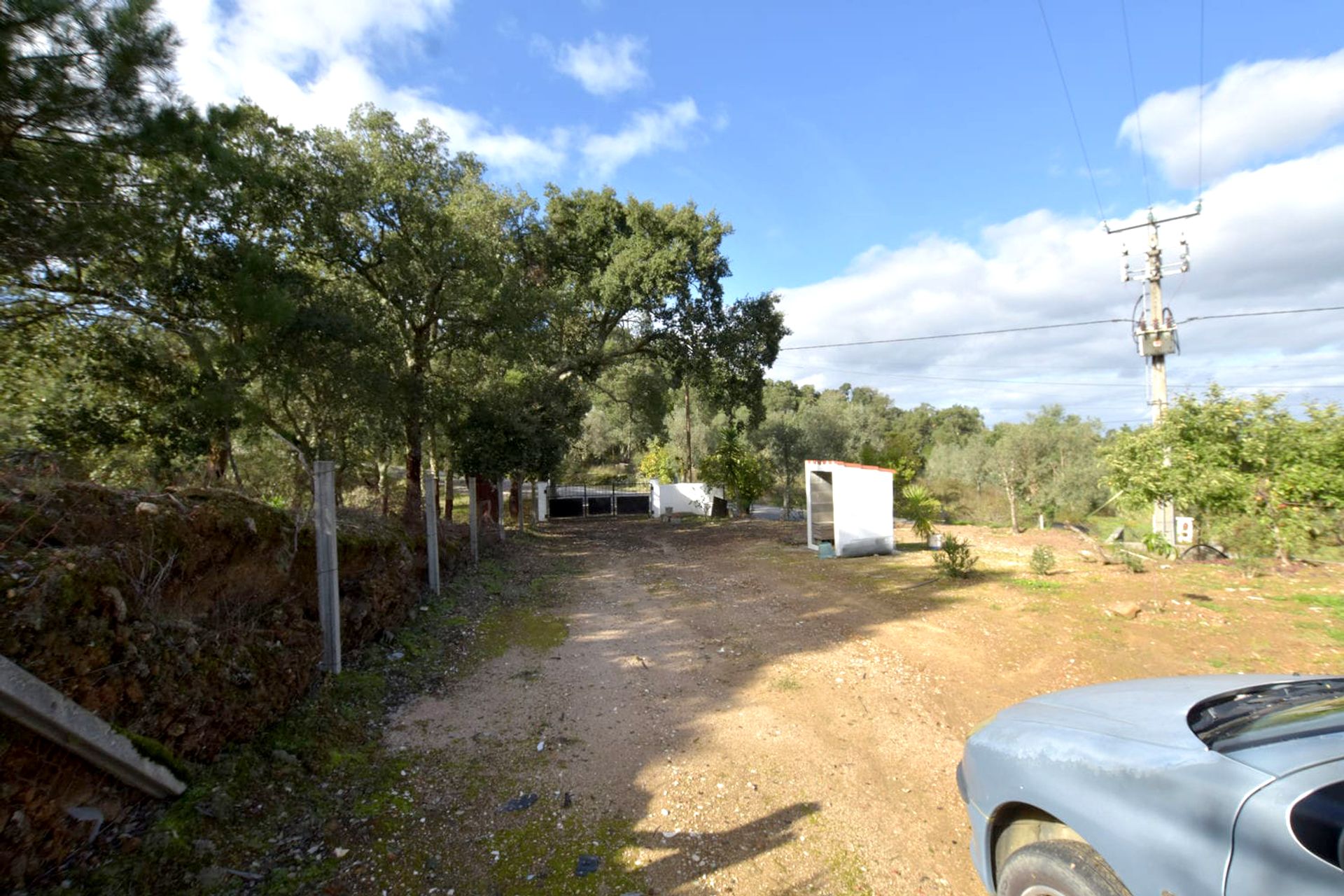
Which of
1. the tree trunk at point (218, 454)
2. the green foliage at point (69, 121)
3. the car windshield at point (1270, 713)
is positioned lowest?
the car windshield at point (1270, 713)

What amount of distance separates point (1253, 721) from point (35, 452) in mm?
6748

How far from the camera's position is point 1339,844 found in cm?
143

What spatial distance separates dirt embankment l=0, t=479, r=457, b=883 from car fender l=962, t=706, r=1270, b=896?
3.75 meters

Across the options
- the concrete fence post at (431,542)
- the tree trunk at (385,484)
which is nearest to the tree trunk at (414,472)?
the tree trunk at (385,484)

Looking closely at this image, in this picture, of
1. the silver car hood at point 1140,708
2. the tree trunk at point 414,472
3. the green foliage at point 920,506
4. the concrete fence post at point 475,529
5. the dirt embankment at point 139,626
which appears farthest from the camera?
the green foliage at point 920,506

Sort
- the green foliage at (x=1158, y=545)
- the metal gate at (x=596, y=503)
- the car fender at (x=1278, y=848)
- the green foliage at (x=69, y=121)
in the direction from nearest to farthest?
the car fender at (x=1278, y=848), the green foliage at (x=69, y=121), the green foliage at (x=1158, y=545), the metal gate at (x=596, y=503)

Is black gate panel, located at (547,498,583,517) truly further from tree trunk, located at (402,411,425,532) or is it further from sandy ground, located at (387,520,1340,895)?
sandy ground, located at (387,520,1340,895)

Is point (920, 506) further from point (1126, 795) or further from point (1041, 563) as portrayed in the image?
point (1126, 795)

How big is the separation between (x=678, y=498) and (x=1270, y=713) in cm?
2497

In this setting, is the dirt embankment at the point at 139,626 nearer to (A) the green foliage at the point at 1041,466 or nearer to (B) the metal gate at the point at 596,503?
(B) the metal gate at the point at 596,503

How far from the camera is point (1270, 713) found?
6.70ft

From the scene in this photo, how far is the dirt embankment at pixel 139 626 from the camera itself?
8.21 ft

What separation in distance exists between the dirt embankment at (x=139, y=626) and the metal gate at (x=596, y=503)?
805 inches

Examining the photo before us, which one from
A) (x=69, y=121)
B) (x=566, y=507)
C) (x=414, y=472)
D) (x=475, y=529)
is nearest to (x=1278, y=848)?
(x=69, y=121)
